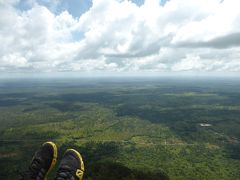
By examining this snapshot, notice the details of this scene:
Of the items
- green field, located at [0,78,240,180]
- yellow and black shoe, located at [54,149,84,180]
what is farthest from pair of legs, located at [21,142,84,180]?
green field, located at [0,78,240,180]

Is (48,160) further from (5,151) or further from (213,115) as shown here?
(213,115)

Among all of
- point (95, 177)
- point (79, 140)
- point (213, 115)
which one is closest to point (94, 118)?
point (79, 140)

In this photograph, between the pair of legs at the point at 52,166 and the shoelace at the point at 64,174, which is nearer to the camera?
the shoelace at the point at 64,174

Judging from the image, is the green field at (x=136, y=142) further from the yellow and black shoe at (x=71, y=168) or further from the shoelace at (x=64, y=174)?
the shoelace at (x=64, y=174)

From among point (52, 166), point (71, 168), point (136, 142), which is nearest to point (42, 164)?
point (52, 166)

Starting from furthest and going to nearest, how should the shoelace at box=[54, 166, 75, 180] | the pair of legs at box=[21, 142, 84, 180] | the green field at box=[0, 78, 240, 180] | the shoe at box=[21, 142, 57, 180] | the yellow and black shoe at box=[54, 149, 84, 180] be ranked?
the green field at box=[0, 78, 240, 180] < the shoe at box=[21, 142, 57, 180] < the pair of legs at box=[21, 142, 84, 180] < the yellow and black shoe at box=[54, 149, 84, 180] < the shoelace at box=[54, 166, 75, 180]

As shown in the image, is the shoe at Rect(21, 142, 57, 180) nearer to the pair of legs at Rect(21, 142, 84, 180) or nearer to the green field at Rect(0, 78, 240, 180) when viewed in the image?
the pair of legs at Rect(21, 142, 84, 180)

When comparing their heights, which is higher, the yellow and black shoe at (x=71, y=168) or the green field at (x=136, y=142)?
the yellow and black shoe at (x=71, y=168)

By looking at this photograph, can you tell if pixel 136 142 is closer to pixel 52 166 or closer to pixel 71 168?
pixel 52 166

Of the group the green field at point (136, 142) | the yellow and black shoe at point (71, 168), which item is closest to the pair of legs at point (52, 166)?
the yellow and black shoe at point (71, 168)
